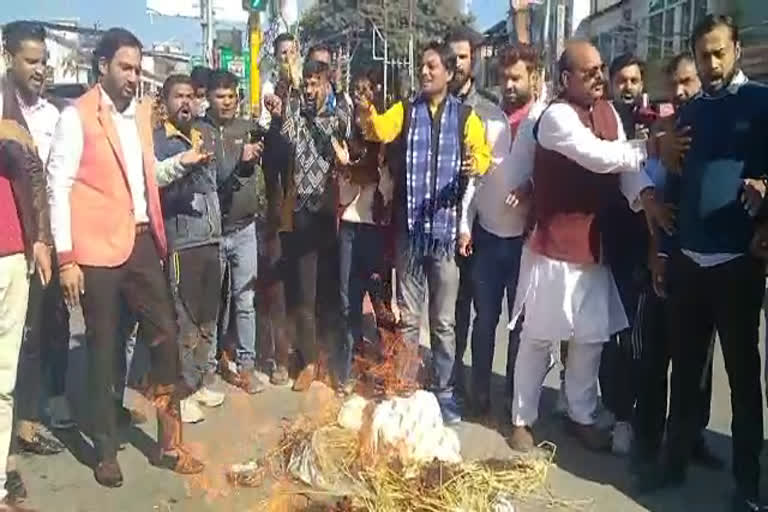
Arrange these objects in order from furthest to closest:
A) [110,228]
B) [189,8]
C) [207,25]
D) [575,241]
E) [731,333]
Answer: [189,8] < [207,25] < [575,241] < [110,228] < [731,333]

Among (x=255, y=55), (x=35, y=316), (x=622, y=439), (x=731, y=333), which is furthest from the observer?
(x=255, y=55)

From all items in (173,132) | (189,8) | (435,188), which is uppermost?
(189,8)

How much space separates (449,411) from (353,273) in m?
1.08

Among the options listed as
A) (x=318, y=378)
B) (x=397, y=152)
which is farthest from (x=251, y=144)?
(x=318, y=378)

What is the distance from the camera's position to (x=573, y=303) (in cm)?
436

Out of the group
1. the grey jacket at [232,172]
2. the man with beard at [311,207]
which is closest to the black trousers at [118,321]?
the grey jacket at [232,172]

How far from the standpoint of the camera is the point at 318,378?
564 cm

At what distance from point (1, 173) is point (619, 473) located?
3124 millimetres

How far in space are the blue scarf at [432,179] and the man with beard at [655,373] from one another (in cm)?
101

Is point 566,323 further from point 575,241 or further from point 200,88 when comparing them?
point 200,88

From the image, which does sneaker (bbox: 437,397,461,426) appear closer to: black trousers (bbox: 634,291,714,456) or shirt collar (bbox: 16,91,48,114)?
black trousers (bbox: 634,291,714,456)

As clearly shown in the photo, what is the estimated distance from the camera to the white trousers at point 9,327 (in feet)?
12.2

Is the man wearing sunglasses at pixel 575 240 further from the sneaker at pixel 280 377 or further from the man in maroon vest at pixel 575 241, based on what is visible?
the sneaker at pixel 280 377

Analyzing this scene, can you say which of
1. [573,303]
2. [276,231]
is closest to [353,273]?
[276,231]
